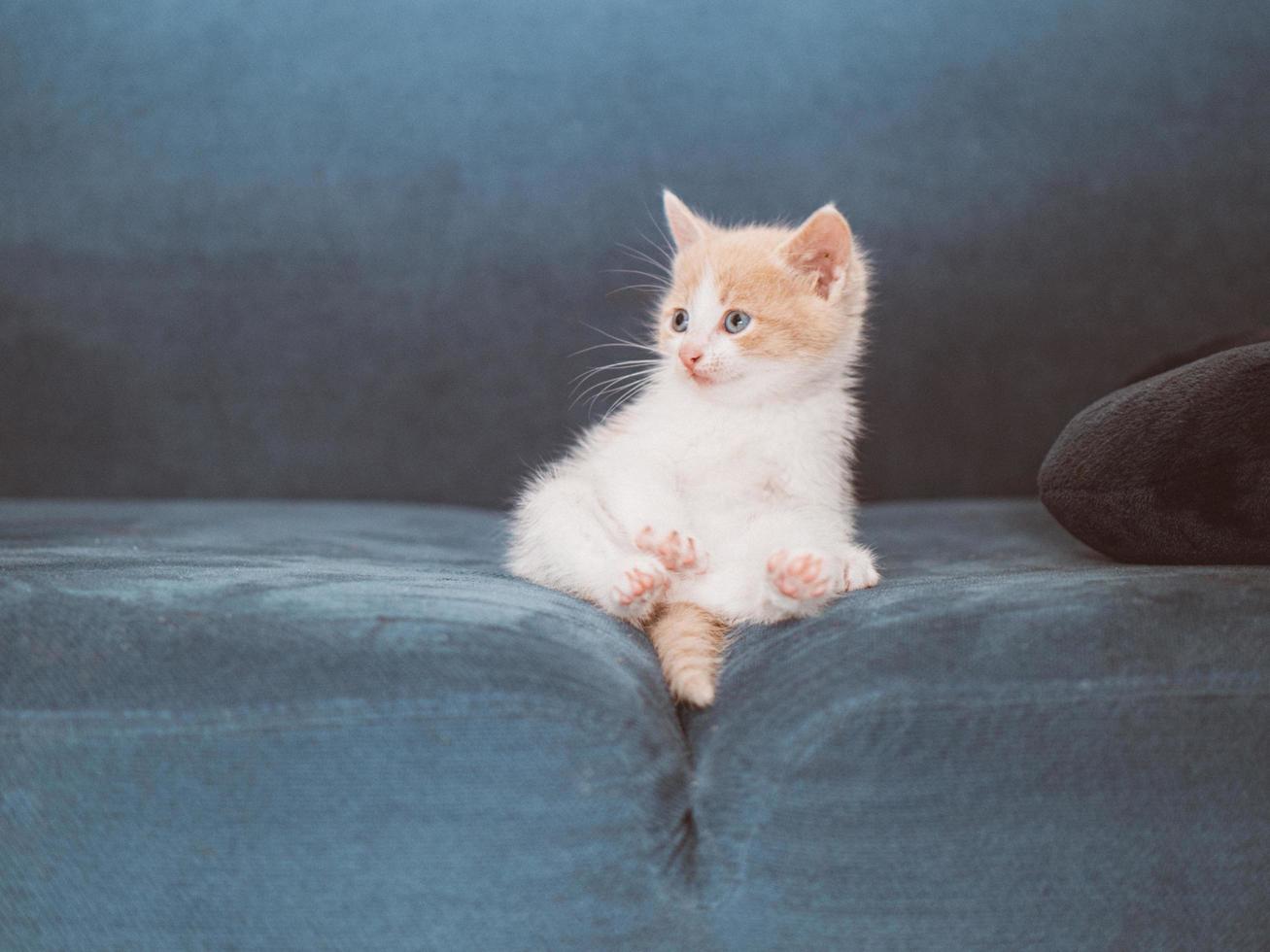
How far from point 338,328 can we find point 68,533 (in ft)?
2.53

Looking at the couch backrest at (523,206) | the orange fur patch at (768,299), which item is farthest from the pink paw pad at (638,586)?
the couch backrest at (523,206)

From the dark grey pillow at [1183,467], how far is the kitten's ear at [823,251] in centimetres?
36

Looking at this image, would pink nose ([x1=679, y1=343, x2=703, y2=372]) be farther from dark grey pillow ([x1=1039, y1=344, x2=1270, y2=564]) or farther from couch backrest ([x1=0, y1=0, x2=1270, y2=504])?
couch backrest ([x1=0, y1=0, x2=1270, y2=504])

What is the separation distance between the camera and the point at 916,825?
2.08 ft

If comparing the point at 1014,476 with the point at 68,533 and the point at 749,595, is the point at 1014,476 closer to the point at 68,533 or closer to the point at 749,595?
the point at 749,595

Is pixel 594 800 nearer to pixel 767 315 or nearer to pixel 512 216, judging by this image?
pixel 767 315

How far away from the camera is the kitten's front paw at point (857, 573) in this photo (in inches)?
36.1

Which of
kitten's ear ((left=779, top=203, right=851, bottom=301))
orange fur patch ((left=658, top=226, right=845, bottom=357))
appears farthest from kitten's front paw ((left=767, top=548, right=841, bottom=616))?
kitten's ear ((left=779, top=203, right=851, bottom=301))

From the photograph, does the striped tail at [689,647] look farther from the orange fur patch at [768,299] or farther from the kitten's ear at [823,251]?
the kitten's ear at [823,251]

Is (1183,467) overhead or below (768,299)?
below

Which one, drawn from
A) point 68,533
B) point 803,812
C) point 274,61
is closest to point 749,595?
point 803,812

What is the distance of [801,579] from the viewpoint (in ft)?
2.68

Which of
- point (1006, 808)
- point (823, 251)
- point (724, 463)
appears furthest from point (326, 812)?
point (823, 251)

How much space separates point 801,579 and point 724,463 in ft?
0.87
